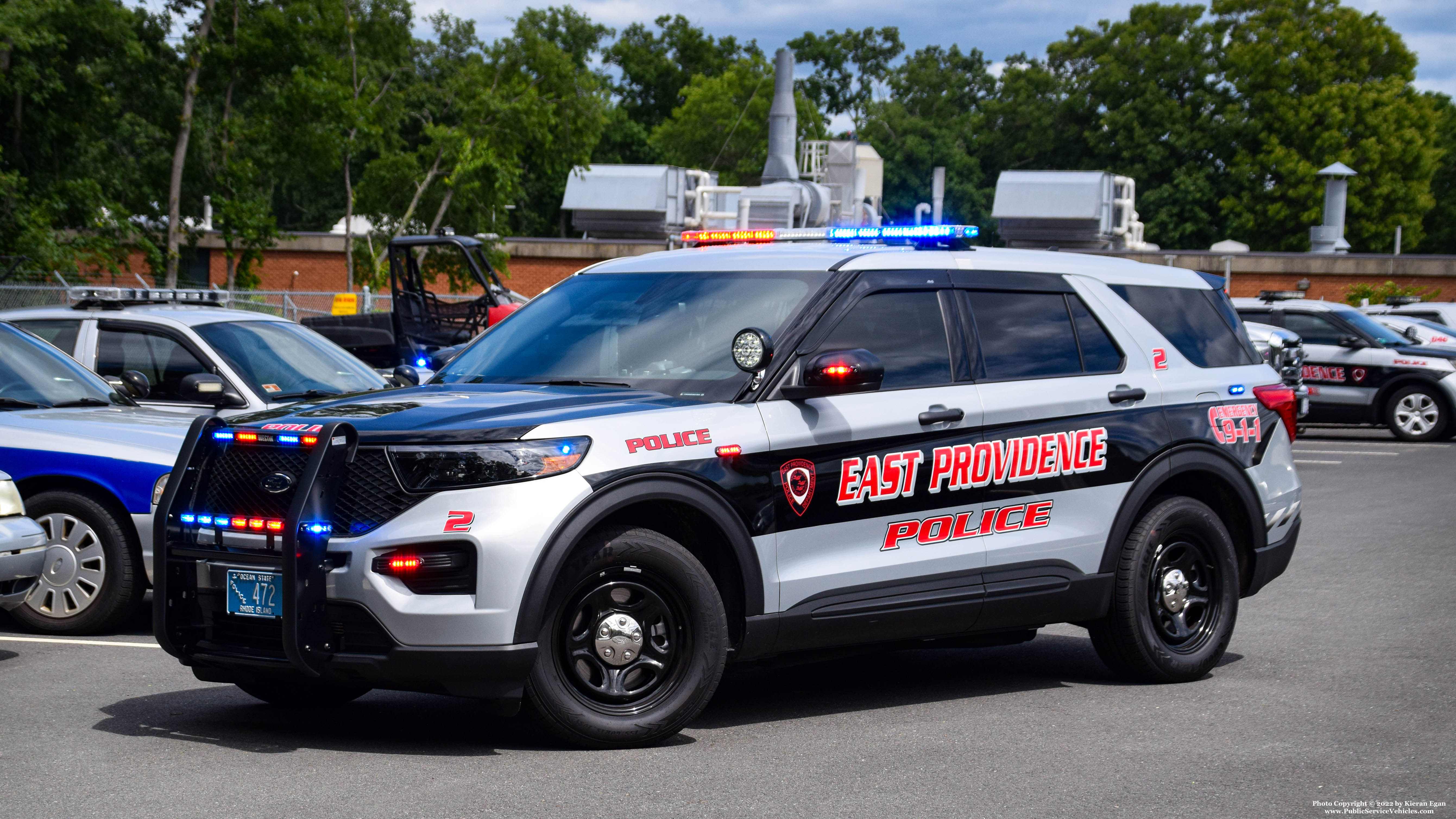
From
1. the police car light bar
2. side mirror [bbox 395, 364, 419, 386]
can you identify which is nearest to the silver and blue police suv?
side mirror [bbox 395, 364, 419, 386]

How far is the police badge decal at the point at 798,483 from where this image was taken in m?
5.95

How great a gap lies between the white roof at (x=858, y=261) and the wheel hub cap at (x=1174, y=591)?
1.36m

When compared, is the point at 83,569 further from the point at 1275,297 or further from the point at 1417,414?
A: the point at 1417,414

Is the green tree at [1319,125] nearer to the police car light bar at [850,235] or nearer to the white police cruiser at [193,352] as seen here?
the white police cruiser at [193,352]

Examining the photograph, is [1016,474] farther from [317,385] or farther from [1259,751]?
[317,385]

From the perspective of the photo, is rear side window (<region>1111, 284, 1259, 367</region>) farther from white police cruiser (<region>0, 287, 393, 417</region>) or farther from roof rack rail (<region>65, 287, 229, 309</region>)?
roof rack rail (<region>65, 287, 229, 309</region>)

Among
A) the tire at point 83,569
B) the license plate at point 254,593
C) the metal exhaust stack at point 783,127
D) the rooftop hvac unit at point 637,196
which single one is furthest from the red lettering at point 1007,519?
the rooftop hvac unit at point 637,196

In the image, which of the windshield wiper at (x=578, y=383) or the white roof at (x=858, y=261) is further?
the white roof at (x=858, y=261)

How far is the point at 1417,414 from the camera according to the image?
22766 millimetres

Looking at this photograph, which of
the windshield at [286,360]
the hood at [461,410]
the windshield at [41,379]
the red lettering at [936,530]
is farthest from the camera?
the windshield at [286,360]

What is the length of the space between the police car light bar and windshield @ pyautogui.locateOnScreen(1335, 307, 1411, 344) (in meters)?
16.6

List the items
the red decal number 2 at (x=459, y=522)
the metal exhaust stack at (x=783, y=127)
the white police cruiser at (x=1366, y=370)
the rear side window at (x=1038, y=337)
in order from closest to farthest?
the red decal number 2 at (x=459, y=522), the rear side window at (x=1038, y=337), the white police cruiser at (x=1366, y=370), the metal exhaust stack at (x=783, y=127)

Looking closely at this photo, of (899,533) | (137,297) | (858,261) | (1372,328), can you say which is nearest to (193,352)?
(858,261)

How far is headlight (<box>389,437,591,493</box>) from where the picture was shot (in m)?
A: 5.27
